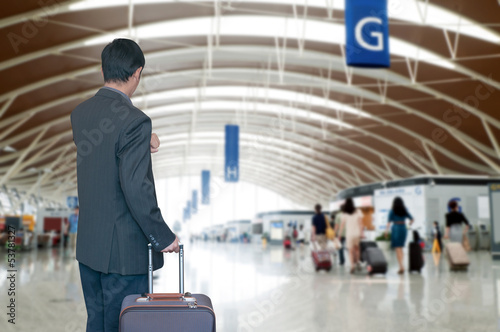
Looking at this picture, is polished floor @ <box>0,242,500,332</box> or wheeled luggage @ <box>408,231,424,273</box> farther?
wheeled luggage @ <box>408,231,424,273</box>

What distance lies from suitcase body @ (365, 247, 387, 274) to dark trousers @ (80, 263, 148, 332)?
33.8ft

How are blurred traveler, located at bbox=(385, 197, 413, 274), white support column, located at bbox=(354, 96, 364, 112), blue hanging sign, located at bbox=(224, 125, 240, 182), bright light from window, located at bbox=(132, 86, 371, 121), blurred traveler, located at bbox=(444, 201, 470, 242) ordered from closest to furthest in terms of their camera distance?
blurred traveler, located at bbox=(385, 197, 413, 274) < blurred traveler, located at bbox=(444, 201, 470, 242) < blue hanging sign, located at bbox=(224, 125, 240, 182) < white support column, located at bbox=(354, 96, 364, 112) < bright light from window, located at bbox=(132, 86, 371, 121)

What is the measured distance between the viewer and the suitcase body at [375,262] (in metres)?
12.1

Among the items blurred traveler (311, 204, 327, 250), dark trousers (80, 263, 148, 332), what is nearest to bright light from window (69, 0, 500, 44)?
blurred traveler (311, 204, 327, 250)

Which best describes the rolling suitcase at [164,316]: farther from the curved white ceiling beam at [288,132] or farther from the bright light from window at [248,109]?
the curved white ceiling beam at [288,132]

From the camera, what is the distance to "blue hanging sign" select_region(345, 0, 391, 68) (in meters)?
12.7

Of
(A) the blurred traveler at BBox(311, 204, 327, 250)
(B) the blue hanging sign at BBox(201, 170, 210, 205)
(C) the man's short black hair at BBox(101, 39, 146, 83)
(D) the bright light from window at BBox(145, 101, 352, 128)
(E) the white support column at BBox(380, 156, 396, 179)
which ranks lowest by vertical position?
(A) the blurred traveler at BBox(311, 204, 327, 250)

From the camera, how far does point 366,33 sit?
12852 millimetres

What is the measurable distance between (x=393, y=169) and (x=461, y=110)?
16154 millimetres

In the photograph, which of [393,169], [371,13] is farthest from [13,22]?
[393,169]

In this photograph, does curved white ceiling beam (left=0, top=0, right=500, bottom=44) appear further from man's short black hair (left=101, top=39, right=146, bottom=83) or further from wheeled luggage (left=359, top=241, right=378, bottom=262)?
man's short black hair (left=101, top=39, right=146, bottom=83)

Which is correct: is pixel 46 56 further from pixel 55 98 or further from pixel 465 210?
pixel 465 210

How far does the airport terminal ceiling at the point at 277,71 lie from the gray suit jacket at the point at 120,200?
699 inches

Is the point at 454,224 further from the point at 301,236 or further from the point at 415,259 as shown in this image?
the point at 301,236
